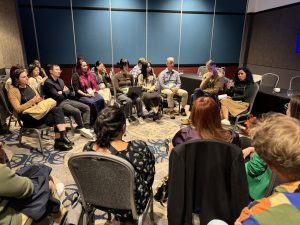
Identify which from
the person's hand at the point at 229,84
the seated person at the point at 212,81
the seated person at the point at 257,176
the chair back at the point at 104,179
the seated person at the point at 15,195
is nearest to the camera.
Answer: the seated person at the point at 15,195

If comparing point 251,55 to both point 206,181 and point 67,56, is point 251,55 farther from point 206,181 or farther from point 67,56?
point 206,181

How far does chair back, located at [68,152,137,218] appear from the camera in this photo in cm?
129

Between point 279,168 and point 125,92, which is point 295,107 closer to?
point 279,168

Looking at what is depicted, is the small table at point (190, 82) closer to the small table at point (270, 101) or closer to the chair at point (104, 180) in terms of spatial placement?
the small table at point (270, 101)

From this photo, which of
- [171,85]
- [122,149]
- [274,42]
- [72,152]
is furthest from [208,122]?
[274,42]

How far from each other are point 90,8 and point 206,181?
6.33 m

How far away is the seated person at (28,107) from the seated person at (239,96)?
8.90 ft

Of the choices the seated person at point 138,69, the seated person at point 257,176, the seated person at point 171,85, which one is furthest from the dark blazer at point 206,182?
the seated person at point 138,69

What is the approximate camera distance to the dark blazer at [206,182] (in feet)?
4.21

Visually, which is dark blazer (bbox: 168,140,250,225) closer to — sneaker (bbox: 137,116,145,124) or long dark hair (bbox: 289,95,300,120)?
long dark hair (bbox: 289,95,300,120)

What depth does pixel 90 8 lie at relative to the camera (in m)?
6.37

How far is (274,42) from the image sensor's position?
654cm

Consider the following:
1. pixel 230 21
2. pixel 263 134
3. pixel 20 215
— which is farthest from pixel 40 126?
pixel 230 21

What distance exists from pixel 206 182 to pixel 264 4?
7218 millimetres
